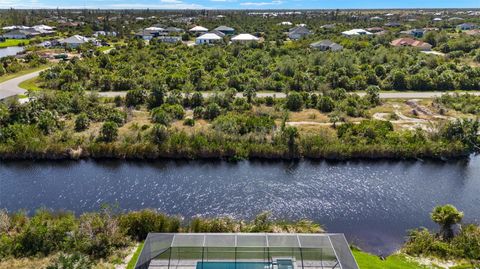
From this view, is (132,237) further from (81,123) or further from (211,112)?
(211,112)

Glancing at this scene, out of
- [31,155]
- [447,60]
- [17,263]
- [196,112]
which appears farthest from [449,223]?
[447,60]

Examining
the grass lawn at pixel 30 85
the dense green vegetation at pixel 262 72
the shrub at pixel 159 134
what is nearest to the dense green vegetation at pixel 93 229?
the shrub at pixel 159 134

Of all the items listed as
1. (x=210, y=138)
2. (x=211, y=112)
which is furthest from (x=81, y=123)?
(x=210, y=138)

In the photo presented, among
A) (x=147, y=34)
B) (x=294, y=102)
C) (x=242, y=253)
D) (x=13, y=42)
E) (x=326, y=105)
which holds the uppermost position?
(x=147, y=34)

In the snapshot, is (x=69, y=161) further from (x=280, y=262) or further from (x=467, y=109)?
(x=467, y=109)

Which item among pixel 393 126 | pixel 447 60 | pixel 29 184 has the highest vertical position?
pixel 447 60

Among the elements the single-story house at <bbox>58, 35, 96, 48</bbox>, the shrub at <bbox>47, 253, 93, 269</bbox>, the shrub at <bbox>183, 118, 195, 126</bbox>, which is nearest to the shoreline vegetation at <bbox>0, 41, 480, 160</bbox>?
the shrub at <bbox>183, 118, 195, 126</bbox>

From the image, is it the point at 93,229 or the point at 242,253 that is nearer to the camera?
the point at 242,253

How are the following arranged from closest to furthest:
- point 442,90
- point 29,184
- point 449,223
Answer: point 449,223 < point 29,184 < point 442,90
